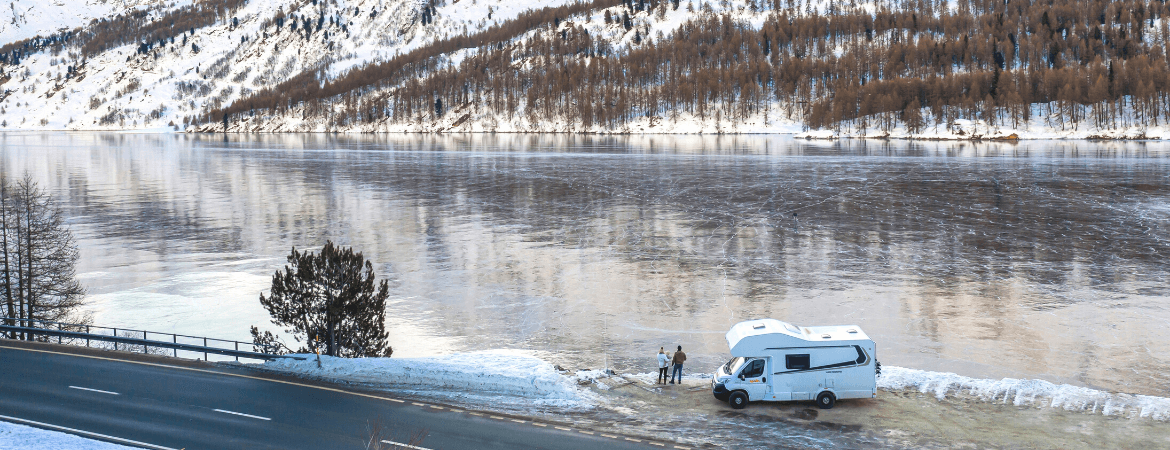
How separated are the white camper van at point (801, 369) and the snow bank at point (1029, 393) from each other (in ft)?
8.59

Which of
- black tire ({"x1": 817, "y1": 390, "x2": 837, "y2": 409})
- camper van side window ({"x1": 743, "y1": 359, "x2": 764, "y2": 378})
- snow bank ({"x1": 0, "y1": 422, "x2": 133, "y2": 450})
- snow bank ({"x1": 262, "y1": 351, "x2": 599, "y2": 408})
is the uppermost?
camper van side window ({"x1": 743, "y1": 359, "x2": 764, "y2": 378})

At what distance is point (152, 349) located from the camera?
3316 cm

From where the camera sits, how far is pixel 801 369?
74.9ft

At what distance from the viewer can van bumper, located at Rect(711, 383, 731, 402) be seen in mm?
23062

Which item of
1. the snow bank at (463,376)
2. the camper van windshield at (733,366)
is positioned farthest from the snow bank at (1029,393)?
the snow bank at (463,376)

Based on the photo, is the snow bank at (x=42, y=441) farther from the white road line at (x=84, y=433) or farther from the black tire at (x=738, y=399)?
the black tire at (x=738, y=399)

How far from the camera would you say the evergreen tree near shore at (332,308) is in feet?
99.0

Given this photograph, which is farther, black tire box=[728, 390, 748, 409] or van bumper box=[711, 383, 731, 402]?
van bumper box=[711, 383, 731, 402]

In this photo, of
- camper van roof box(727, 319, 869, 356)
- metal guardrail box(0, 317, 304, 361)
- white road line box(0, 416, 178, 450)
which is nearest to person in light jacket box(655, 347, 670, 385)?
camper van roof box(727, 319, 869, 356)

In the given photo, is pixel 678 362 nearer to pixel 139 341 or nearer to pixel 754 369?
pixel 754 369

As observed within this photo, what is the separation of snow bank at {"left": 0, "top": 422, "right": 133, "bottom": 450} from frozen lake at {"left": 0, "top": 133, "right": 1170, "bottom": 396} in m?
12.7

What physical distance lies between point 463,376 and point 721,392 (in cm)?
776

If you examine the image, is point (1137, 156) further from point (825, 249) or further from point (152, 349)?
point (152, 349)

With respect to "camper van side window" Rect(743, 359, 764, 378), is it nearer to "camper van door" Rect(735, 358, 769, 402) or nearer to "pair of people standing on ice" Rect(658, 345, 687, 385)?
"camper van door" Rect(735, 358, 769, 402)
